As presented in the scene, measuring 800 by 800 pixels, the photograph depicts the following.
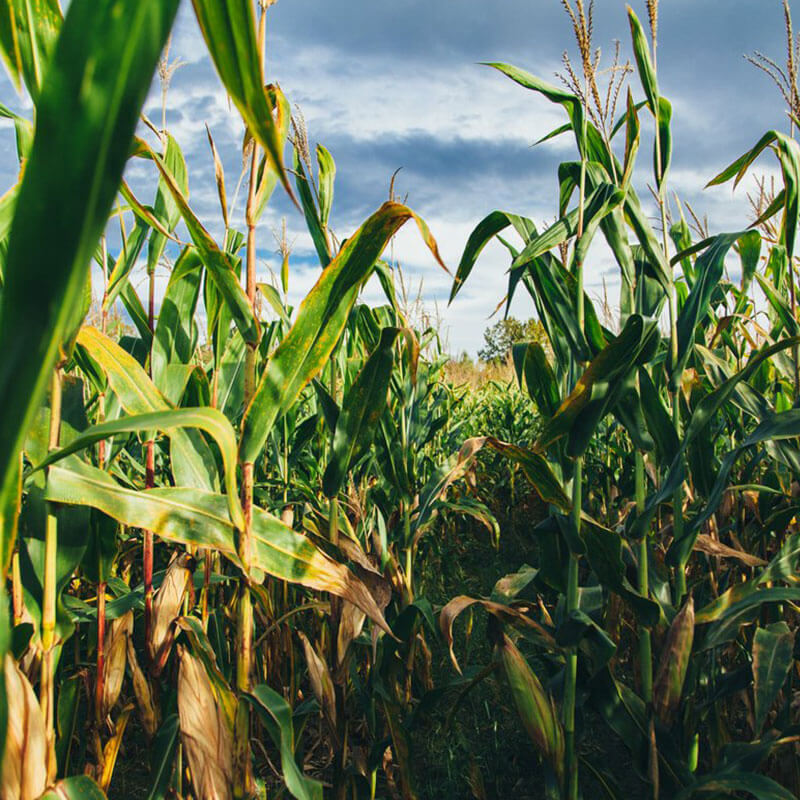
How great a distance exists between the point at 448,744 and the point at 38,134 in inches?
91.6

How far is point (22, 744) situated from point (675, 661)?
4.16ft

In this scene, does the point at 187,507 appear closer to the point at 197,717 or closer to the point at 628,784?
the point at 197,717

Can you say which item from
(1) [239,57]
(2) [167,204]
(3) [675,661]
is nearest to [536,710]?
(3) [675,661]

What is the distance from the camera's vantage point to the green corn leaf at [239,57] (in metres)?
0.45

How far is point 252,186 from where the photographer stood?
108cm

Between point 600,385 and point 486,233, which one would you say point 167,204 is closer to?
point 486,233

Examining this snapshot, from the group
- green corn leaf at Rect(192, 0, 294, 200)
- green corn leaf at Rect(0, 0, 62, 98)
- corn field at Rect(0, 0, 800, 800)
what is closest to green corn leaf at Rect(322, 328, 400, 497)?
corn field at Rect(0, 0, 800, 800)

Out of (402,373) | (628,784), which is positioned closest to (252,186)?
(402,373)

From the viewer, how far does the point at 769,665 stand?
4.55 ft

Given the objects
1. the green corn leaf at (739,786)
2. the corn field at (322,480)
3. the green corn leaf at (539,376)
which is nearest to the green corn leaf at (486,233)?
the corn field at (322,480)

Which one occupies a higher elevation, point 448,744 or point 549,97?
point 549,97

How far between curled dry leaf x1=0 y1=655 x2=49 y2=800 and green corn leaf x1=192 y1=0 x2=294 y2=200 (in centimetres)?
87

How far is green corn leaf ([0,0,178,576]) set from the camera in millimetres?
311

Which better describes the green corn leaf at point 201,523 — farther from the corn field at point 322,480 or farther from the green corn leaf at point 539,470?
the green corn leaf at point 539,470
